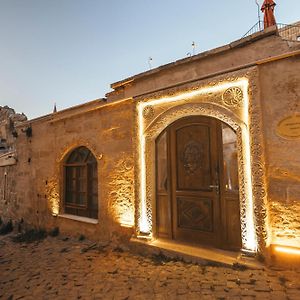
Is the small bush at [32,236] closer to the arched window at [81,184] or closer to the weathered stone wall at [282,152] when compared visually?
the arched window at [81,184]

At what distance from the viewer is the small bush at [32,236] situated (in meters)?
5.81

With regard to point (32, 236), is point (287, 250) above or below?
above

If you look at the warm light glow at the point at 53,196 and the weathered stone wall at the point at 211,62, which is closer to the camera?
the weathered stone wall at the point at 211,62

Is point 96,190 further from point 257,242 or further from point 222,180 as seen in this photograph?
point 257,242

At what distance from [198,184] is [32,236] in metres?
4.85

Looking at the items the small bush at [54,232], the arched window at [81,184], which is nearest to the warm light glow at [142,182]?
the arched window at [81,184]

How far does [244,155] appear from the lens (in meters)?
3.34

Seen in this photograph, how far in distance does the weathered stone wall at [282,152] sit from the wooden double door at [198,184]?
0.57 meters

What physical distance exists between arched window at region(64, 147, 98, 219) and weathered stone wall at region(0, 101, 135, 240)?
20cm

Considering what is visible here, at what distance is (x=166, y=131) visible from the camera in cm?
437

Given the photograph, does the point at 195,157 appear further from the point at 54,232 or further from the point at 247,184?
the point at 54,232

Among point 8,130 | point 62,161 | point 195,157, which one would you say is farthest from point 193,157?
point 8,130

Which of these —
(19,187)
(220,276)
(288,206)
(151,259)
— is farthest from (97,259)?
(19,187)

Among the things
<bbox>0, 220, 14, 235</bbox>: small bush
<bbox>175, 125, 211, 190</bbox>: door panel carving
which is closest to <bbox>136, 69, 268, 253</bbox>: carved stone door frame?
<bbox>175, 125, 211, 190</bbox>: door panel carving
